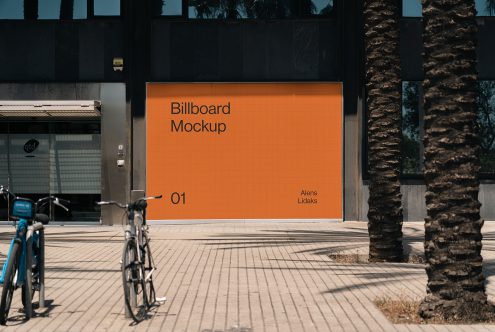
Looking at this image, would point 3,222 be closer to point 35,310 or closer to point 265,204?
point 265,204

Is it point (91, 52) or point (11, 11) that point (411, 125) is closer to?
point (91, 52)

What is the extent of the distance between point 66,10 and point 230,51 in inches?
185

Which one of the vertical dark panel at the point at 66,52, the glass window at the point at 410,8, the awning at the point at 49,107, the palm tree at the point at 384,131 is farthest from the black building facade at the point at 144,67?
the palm tree at the point at 384,131

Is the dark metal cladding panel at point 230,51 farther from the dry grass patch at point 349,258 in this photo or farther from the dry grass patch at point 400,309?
the dry grass patch at point 400,309

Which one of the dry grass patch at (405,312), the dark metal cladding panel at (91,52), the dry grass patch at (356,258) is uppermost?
the dark metal cladding panel at (91,52)

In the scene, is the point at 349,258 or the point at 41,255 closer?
the point at 41,255

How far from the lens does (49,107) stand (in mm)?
21688

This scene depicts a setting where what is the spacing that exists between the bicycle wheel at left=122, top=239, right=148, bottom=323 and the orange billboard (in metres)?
15.2

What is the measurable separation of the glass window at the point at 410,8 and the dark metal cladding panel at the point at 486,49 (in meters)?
1.78

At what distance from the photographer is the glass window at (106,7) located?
23.4 meters

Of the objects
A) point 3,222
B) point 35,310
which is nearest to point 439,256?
point 35,310

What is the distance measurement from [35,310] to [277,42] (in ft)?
52.6

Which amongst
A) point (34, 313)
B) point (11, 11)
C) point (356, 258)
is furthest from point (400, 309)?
point (11, 11)

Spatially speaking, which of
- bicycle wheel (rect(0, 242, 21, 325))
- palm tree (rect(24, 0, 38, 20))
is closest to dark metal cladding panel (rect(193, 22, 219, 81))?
palm tree (rect(24, 0, 38, 20))
